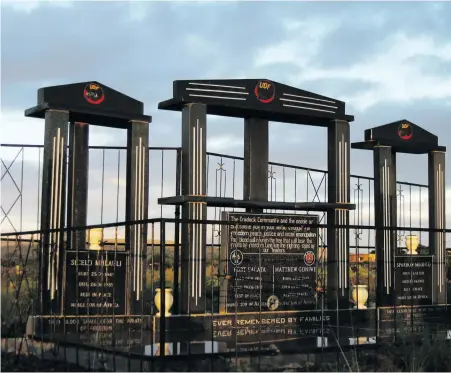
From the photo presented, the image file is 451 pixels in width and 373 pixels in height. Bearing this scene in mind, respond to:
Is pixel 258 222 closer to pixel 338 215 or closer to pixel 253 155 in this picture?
pixel 253 155

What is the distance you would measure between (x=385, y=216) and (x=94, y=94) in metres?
7.54

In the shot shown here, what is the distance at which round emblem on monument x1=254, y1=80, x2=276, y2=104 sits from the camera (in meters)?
17.0

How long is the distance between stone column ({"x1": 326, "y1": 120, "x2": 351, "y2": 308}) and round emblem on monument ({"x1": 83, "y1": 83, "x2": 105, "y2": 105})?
17.4 feet

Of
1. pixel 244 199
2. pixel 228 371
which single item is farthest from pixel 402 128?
pixel 228 371

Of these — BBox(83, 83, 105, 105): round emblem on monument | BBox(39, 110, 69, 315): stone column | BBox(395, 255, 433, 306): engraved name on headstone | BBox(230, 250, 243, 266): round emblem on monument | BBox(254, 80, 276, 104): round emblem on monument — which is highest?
BBox(254, 80, 276, 104): round emblem on monument

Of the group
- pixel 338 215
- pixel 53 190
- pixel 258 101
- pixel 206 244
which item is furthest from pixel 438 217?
pixel 53 190

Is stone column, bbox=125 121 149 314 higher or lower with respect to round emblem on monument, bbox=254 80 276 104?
lower

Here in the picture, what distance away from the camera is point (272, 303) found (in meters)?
16.2

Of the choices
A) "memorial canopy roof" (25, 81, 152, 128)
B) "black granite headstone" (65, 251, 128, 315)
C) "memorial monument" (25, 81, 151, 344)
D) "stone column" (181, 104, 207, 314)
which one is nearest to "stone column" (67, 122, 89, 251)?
"memorial monument" (25, 81, 151, 344)

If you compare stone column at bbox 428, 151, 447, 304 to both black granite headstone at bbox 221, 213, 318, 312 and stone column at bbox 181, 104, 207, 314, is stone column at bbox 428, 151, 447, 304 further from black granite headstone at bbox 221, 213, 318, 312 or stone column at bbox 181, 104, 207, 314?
stone column at bbox 181, 104, 207, 314

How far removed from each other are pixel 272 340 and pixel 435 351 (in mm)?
3753

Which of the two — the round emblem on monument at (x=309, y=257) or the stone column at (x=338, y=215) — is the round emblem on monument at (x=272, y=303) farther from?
the stone column at (x=338, y=215)

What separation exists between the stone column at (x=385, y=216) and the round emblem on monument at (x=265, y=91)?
347 cm

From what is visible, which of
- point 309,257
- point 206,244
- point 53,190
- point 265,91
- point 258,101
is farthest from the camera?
point 265,91
